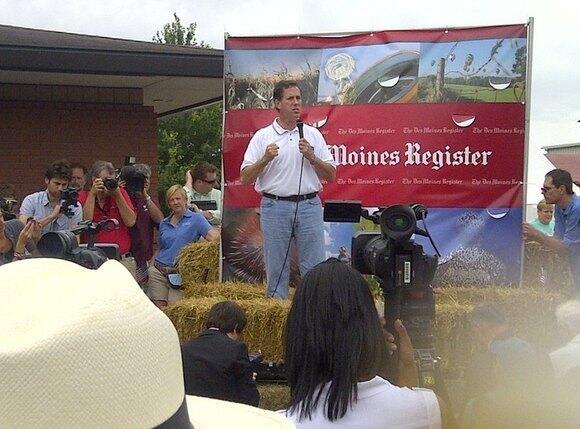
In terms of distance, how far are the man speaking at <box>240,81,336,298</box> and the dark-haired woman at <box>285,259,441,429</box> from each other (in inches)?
158

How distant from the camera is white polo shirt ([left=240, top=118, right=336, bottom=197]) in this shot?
6.98 meters

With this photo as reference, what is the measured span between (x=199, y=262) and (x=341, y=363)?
208 inches

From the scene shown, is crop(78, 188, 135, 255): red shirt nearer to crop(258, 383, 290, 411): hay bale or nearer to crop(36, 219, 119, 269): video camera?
crop(258, 383, 290, 411): hay bale

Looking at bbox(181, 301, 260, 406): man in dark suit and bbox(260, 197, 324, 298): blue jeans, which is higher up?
bbox(260, 197, 324, 298): blue jeans

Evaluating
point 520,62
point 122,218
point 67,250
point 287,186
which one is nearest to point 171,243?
point 122,218

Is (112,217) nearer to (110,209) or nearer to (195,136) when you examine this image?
(110,209)

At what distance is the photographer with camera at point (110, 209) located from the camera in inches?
278

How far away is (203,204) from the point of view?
9.02 m

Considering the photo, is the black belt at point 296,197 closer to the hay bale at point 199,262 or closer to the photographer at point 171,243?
the photographer at point 171,243

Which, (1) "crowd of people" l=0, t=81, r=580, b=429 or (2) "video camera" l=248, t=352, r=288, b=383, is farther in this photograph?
(2) "video camera" l=248, t=352, r=288, b=383

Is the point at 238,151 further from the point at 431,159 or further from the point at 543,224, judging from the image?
the point at 543,224

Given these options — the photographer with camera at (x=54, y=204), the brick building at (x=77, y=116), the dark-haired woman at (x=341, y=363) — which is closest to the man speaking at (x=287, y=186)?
the photographer with camera at (x=54, y=204)

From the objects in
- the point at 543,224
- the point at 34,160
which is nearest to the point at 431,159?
the point at 543,224

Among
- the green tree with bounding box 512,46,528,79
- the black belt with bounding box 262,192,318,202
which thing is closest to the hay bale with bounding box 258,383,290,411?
the black belt with bounding box 262,192,318,202
